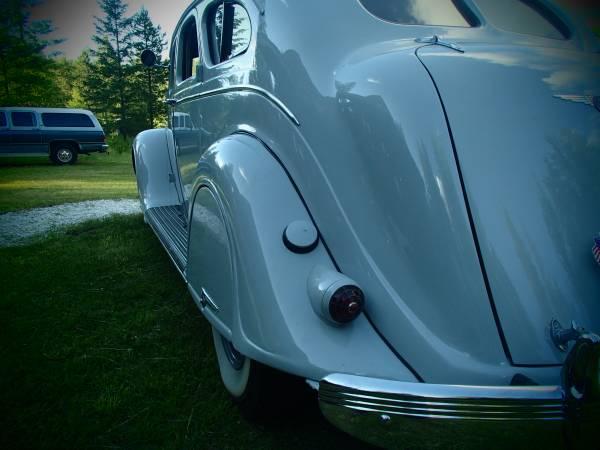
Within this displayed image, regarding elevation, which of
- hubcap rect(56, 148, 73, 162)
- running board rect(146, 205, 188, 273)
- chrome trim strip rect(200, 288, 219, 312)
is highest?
chrome trim strip rect(200, 288, 219, 312)

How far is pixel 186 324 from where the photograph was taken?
2.65m

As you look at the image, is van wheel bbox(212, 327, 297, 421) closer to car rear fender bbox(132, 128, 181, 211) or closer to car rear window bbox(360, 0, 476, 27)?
car rear window bbox(360, 0, 476, 27)

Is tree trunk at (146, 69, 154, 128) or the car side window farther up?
the car side window

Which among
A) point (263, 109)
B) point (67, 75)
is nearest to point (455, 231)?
point (263, 109)

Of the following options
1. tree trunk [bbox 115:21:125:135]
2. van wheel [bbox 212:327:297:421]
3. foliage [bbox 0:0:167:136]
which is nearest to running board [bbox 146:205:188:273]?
van wheel [bbox 212:327:297:421]

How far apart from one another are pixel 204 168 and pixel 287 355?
3.27 feet

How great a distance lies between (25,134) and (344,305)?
50.3 feet

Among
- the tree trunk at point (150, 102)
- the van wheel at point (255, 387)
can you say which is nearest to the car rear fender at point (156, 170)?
the van wheel at point (255, 387)

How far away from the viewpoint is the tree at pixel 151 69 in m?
29.8

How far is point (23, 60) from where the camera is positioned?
19391 millimetres

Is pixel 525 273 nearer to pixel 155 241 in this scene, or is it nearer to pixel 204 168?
pixel 204 168

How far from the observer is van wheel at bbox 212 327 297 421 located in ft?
5.31

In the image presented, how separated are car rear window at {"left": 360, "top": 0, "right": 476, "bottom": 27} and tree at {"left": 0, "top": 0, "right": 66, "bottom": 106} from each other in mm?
20099

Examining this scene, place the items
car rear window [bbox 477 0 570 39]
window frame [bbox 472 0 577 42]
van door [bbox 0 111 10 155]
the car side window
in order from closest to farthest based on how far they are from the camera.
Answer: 1. car rear window [bbox 477 0 570 39]
2. window frame [bbox 472 0 577 42]
3. the car side window
4. van door [bbox 0 111 10 155]
